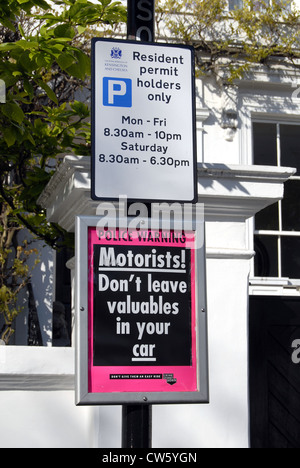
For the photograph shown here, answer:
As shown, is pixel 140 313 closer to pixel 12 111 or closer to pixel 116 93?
pixel 116 93

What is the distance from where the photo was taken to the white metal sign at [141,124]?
2.95 meters

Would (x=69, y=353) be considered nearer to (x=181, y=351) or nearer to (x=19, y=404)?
(x=19, y=404)

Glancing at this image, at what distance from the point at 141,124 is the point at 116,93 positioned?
16cm

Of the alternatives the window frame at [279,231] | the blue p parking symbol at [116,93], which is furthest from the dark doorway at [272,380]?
the blue p parking symbol at [116,93]

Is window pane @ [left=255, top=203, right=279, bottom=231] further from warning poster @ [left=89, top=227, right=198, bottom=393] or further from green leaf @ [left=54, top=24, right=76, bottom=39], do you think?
warning poster @ [left=89, top=227, right=198, bottom=393]

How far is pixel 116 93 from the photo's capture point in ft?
9.80

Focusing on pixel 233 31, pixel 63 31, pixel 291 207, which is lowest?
pixel 291 207

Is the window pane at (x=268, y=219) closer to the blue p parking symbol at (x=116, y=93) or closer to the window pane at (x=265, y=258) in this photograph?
the window pane at (x=265, y=258)

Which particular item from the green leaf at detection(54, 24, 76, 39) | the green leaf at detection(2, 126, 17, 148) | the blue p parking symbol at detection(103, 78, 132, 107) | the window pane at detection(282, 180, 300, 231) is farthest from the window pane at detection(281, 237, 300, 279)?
the blue p parking symbol at detection(103, 78, 132, 107)

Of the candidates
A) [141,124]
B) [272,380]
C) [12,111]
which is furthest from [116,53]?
[272,380]

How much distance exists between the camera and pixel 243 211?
437 centimetres

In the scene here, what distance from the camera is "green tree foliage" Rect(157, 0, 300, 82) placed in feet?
27.1

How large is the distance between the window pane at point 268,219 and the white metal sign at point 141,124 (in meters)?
4.91
